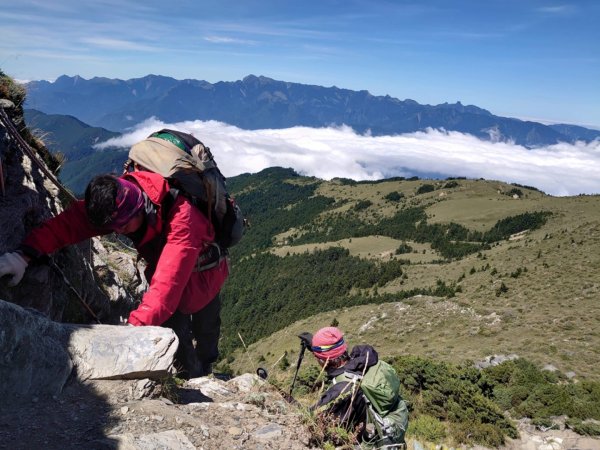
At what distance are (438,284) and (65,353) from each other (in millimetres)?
66500

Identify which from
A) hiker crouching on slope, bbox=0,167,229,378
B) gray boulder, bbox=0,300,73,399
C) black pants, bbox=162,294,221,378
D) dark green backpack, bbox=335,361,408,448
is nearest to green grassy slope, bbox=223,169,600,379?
black pants, bbox=162,294,221,378

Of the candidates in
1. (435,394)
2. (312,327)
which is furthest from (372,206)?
(435,394)

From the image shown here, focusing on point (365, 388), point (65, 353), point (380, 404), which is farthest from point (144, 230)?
point (380, 404)

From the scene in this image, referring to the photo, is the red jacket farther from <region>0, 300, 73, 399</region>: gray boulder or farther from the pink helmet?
the pink helmet

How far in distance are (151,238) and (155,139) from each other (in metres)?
1.11

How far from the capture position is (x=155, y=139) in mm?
4555

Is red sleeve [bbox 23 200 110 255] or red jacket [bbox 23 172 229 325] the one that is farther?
red sleeve [bbox 23 200 110 255]

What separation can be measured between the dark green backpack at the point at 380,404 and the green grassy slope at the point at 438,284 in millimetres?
1348

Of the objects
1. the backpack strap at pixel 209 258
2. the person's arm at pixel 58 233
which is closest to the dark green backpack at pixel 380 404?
the backpack strap at pixel 209 258

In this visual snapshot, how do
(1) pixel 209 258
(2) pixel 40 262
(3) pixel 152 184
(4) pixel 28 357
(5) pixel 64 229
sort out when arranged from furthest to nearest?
(1) pixel 209 258, (2) pixel 40 262, (5) pixel 64 229, (3) pixel 152 184, (4) pixel 28 357

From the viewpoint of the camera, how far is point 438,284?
215 feet

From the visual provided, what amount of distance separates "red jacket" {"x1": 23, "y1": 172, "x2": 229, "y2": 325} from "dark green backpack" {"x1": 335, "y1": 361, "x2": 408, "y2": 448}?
2.10 metres

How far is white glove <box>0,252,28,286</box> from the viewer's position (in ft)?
12.9

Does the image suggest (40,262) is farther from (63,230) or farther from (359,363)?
(359,363)
